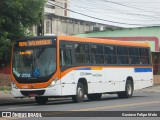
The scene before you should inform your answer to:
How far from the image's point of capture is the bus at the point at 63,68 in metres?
20.9

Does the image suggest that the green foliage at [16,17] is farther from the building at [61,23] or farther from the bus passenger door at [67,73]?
the building at [61,23]

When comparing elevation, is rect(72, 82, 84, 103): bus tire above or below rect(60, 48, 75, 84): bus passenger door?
below

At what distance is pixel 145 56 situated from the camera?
29.2 metres

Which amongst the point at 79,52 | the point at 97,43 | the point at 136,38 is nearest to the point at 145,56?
the point at 97,43

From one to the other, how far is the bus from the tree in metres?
1.02

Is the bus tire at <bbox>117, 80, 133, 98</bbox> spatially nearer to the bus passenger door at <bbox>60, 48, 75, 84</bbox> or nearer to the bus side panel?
the bus side panel

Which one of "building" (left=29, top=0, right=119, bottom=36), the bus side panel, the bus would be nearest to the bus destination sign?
the bus

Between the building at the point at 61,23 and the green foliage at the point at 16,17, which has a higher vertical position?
the building at the point at 61,23

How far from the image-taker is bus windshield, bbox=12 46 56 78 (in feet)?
68.6

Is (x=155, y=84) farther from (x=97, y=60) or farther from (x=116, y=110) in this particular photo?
(x=116, y=110)

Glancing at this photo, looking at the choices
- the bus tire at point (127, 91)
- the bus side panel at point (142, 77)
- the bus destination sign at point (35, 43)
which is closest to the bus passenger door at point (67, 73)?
the bus destination sign at point (35, 43)

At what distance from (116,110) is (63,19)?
5649cm

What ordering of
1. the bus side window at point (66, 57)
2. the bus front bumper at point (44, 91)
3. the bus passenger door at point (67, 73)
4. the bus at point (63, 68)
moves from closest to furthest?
the bus front bumper at point (44, 91) < the bus at point (63, 68) < the bus passenger door at point (67, 73) < the bus side window at point (66, 57)

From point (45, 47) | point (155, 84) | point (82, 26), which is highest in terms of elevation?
point (82, 26)
